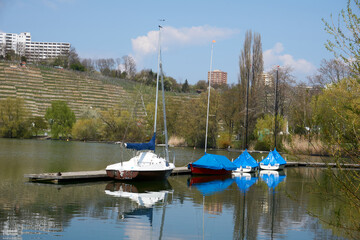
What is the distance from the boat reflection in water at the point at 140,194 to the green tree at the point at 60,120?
58705 millimetres

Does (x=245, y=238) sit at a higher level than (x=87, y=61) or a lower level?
lower

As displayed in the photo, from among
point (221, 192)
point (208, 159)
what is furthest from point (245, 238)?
point (208, 159)

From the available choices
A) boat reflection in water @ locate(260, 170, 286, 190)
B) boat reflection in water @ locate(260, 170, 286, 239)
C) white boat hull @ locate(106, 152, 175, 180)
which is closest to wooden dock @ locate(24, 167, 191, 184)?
white boat hull @ locate(106, 152, 175, 180)

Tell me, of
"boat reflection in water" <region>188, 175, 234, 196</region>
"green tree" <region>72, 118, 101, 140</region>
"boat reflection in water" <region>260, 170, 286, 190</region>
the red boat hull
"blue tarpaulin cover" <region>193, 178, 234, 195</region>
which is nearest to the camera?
"blue tarpaulin cover" <region>193, 178, 234, 195</region>

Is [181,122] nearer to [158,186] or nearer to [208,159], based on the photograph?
[208,159]

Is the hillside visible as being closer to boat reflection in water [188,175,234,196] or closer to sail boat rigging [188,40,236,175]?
sail boat rigging [188,40,236,175]

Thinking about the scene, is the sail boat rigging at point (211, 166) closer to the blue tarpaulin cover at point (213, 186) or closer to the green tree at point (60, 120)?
the blue tarpaulin cover at point (213, 186)

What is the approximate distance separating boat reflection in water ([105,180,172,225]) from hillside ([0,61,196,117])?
2553 inches

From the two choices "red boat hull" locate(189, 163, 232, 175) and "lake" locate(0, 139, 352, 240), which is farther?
"red boat hull" locate(189, 163, 232, 175)

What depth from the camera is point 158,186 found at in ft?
88.0

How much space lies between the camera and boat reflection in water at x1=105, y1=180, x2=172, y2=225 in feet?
60.1

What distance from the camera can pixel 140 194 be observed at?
76.2 ft

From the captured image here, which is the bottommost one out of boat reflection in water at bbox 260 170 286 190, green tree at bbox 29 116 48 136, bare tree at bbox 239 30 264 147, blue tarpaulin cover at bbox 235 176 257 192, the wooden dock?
boat reflection in water at bbox 260 170 286 190

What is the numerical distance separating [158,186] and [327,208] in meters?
10.1
